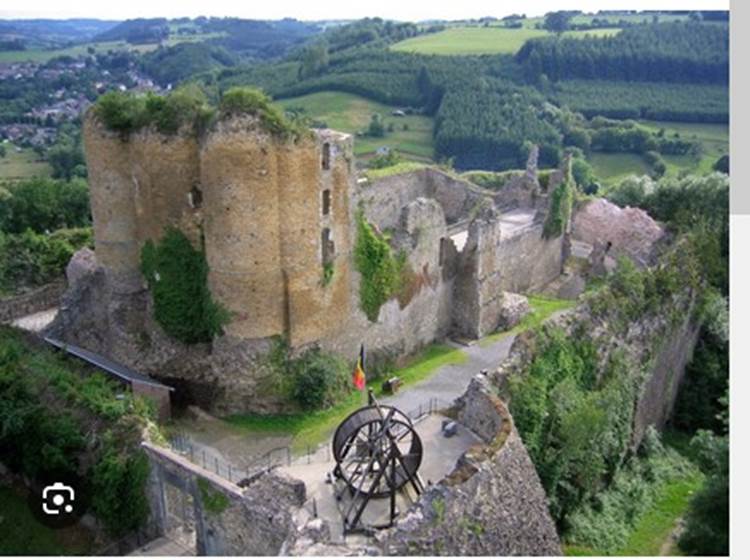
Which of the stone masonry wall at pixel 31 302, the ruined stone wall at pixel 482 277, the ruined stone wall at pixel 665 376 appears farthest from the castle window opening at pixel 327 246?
the stone masonry wall at pixel 31 302

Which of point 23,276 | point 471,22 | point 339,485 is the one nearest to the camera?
point 339,485

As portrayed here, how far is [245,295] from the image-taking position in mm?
25344

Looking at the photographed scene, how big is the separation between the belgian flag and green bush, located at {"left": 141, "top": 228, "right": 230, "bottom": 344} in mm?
4962

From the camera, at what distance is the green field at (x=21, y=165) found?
7094 centimetres

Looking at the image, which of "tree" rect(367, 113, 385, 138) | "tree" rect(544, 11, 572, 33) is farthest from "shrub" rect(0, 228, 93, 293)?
"tree" rect(544, 11, 572, 33)

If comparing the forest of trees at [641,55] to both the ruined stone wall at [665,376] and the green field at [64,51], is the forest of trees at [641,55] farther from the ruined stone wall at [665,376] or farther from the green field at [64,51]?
the green field at [64,51]

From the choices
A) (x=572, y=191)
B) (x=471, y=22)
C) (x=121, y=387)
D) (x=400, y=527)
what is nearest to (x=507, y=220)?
(x=572, y=191)

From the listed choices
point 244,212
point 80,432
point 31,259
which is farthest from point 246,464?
point 31,259

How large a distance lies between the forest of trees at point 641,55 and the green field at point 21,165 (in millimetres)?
56530

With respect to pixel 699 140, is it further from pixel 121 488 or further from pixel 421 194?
pixel 121 488

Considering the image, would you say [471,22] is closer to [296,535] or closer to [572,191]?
[572,191]

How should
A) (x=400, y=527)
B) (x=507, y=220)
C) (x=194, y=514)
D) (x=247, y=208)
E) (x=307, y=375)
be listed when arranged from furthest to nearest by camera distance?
1. (x=507, y=220)
2. (x=307, y=375)
3. (x=247, y=208)
4. (x=194, y=514)
5. (x=400, y=527)

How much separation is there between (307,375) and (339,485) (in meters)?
7.36

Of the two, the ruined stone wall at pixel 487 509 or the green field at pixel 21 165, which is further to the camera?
the green field at pixel 21 165
